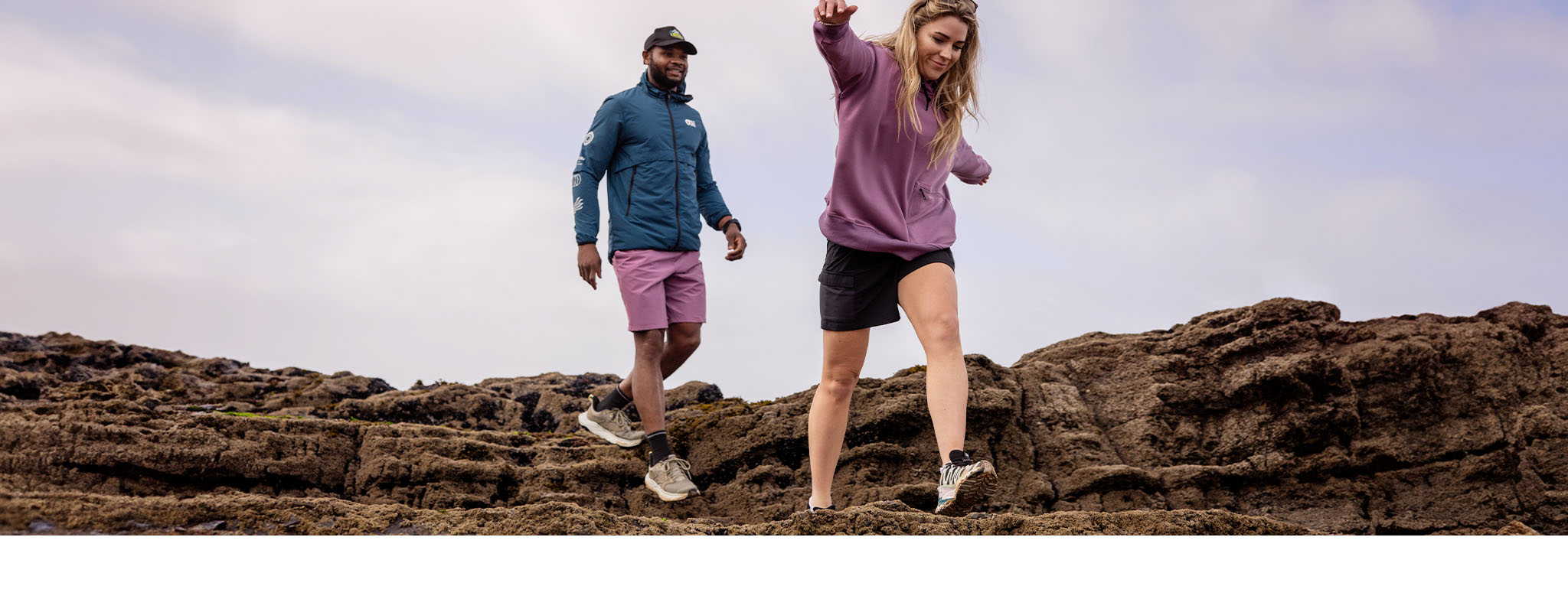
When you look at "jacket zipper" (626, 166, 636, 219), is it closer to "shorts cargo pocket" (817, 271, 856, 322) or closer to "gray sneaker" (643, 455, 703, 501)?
"gray sneaker" (643, 455, 703, 501)

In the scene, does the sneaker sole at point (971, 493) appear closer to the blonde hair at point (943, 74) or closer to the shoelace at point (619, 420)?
the blonde hair at point (943, 74)

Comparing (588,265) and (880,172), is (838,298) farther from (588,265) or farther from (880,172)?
Result: (588,265)

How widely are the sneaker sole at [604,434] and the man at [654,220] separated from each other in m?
0.45

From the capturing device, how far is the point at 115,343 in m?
8.79

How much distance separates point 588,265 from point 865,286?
5.86 ft

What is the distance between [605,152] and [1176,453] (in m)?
3.49

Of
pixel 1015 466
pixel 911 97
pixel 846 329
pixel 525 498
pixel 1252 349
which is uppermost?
pixel 911 97

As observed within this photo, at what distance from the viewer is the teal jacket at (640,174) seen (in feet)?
17.6

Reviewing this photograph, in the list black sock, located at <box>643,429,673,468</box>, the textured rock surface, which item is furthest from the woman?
black sock, located at <box>643,429,673,468</box>

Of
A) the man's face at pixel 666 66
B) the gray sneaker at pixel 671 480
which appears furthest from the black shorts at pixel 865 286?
the man's face at pixel 666 66

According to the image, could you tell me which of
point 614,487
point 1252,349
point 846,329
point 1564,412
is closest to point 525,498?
point 614,487

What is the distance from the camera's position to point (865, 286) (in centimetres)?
410

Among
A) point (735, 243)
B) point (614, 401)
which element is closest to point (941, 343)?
point (735, 243)

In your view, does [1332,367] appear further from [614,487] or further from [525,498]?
[525,498]
